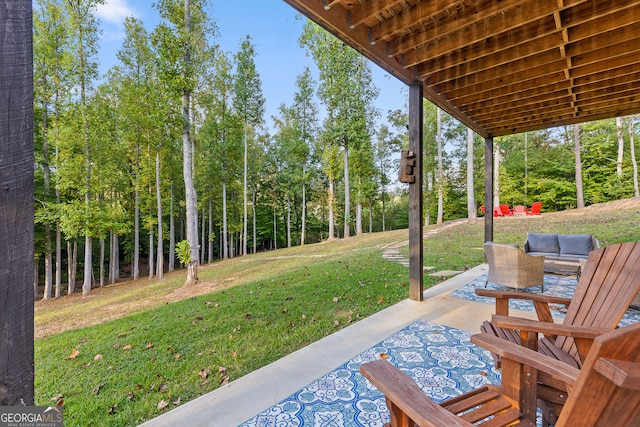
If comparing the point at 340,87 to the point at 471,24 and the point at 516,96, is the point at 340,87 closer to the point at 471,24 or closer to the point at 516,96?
the point at 516,96

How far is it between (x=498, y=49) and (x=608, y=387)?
326 cm

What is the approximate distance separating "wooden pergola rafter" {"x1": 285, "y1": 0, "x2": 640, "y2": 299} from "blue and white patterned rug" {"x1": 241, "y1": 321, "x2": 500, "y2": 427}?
1.21m

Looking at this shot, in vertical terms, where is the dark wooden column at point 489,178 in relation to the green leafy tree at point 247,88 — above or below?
below

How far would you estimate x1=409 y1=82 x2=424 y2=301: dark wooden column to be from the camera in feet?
11.8

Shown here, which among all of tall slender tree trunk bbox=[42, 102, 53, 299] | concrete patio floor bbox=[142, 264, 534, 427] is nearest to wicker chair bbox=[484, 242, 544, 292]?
concrete patio floor bbox=[142, 264, 534, 427]

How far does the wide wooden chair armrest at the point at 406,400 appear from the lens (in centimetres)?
86

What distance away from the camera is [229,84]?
43.4 ft

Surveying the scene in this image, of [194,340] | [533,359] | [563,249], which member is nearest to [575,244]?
[563,249]

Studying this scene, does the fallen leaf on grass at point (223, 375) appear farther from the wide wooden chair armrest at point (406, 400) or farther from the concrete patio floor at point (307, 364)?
the wide wooden chair armrest at point (406, 400)

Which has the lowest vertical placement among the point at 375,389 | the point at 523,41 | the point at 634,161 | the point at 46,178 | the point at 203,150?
the point at 375,389

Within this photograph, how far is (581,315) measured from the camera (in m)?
1.66

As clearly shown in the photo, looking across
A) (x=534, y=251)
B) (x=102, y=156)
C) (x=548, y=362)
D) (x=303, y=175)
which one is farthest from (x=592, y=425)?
(x=303, y=175)

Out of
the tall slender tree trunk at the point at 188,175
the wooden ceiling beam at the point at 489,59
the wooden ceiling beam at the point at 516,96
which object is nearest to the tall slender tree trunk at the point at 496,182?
the wooden ceiling beam at the point at 516,96

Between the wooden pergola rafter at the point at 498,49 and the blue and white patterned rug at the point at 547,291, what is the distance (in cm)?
92
